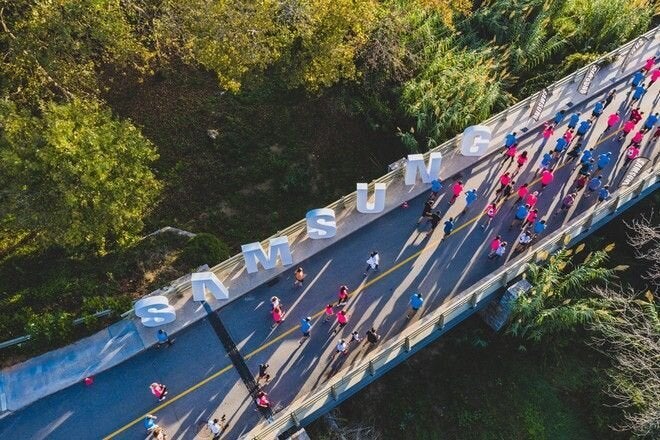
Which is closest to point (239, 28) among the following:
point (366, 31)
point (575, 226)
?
point (366, 31)

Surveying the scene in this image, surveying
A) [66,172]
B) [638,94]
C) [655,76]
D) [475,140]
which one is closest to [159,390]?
[66,172]

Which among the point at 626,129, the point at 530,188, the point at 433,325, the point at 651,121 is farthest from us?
the point at 626,129

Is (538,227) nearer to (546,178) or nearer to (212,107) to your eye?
(546,178)

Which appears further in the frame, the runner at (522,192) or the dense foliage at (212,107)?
the runner at (522,192)

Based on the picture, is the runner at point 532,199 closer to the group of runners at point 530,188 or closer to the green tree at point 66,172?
the group of runners at point 530,188

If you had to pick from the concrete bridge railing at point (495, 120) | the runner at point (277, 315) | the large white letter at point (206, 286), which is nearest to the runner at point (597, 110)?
the concrete bridge railing at point (495, 120)

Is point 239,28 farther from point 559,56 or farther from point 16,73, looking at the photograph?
point 559,56
